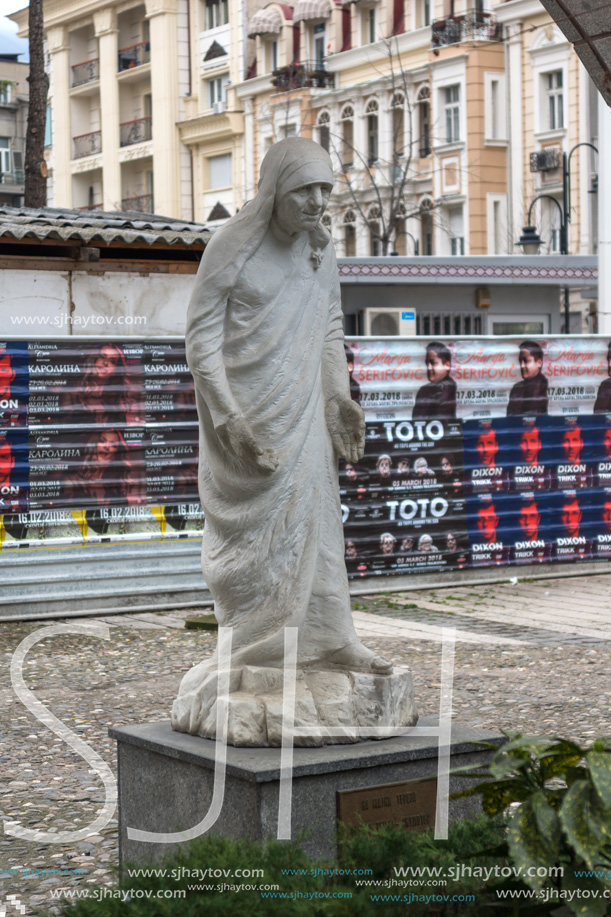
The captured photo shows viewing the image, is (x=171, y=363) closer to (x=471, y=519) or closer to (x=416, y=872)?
(x=471, y=519)

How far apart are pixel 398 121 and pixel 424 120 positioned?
3.37ft

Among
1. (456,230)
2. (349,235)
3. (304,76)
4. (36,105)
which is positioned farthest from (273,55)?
(36,105)

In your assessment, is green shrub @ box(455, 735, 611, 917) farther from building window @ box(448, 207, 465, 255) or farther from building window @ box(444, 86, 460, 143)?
building window @ box(444, 86, 460, 143)

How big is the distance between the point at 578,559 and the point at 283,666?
964 cm

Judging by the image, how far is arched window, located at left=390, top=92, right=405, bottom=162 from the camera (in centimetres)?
4686

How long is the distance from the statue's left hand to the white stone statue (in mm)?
100

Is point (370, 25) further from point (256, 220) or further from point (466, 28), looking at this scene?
point (256, 220)

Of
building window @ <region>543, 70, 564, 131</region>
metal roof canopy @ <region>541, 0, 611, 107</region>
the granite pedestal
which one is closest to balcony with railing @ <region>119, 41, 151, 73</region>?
building window @ <region>543, 70, 564, 131</region>

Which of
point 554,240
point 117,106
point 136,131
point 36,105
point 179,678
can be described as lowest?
point 179,678

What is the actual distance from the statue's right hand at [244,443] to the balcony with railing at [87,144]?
55.0 m

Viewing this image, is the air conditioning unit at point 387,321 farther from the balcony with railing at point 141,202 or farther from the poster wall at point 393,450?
the balcony with railing at point 141,202

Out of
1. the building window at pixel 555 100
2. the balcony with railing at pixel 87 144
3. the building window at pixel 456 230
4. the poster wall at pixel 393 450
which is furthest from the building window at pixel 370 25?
the poster wall at pixel 393 450

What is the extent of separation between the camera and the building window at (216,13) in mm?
55344

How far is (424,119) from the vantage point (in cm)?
4675
